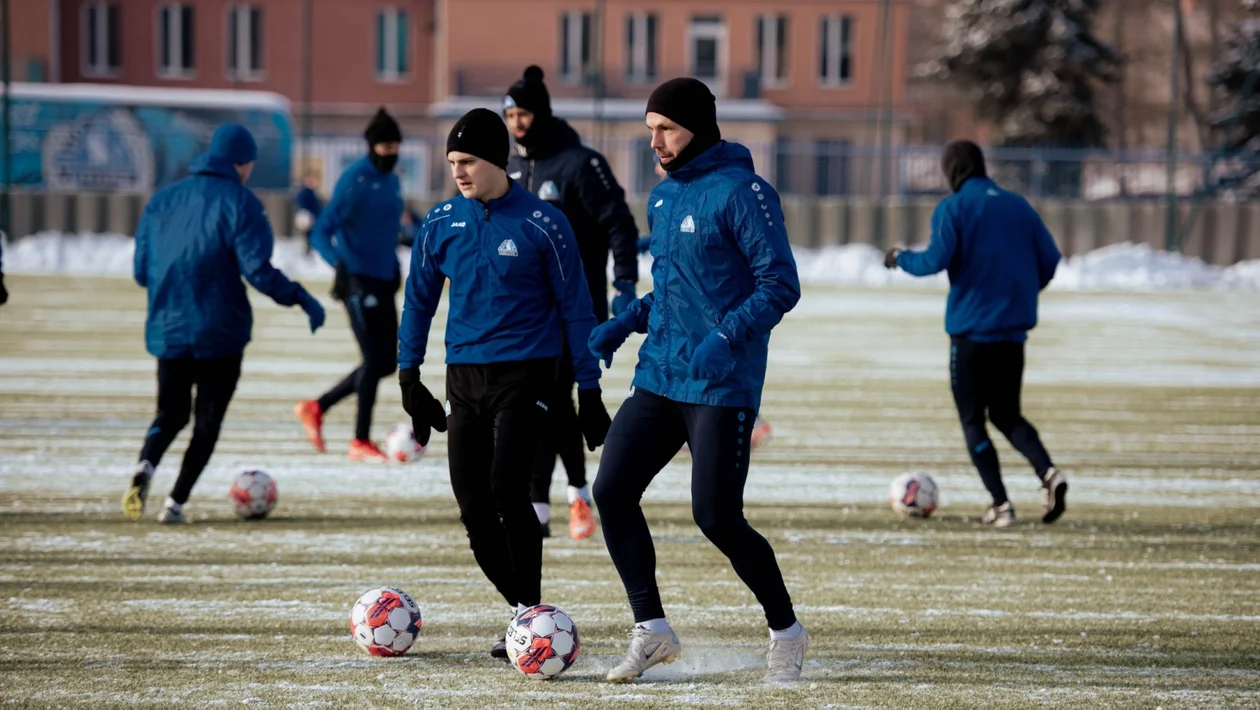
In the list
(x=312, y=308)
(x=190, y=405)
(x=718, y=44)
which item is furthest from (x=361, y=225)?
(x=718, y=44)

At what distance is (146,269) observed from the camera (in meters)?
8.55

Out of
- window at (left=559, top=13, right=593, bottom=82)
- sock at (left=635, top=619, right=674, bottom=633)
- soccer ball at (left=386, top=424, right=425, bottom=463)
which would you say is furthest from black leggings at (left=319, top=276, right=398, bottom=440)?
window at (left=559, top=13, right=593, bottom=82)

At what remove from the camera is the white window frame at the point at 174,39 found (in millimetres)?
53312

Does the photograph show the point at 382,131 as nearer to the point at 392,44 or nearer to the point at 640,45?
the point at 640,45

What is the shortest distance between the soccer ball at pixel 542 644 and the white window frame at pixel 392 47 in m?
50.4

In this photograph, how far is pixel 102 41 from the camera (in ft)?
175

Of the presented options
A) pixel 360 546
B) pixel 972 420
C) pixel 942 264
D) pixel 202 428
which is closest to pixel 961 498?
pixel 972 420

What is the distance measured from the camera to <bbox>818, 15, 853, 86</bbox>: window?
5369cm

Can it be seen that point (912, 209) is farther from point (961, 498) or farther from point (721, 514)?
point (721, 514)

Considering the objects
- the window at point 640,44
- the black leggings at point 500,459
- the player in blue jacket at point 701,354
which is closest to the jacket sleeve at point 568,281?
the black leggings at point 500,459

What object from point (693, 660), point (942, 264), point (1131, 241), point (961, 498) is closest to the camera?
point (693, 660)

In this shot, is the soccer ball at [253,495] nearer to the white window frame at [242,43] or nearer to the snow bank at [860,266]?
the snow bank at [860,266]

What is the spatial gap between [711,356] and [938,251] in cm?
375

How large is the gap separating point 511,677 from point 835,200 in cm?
2888
